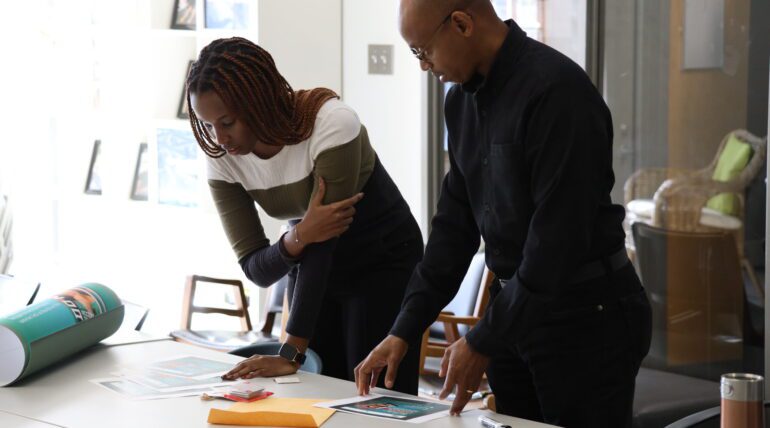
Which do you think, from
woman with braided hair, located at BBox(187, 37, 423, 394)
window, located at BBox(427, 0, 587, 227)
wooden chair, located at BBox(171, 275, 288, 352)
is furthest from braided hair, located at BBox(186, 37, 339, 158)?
wooden chair, located at BBox(171, 275, 288, 352)

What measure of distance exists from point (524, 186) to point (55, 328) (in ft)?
3.81

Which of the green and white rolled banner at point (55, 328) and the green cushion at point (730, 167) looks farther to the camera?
the green cushion at point (730, 167)

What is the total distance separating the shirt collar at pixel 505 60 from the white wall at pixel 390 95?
2527mm

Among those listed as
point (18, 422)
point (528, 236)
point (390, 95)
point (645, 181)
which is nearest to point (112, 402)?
point (18, 422)

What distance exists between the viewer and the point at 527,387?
2057 mm

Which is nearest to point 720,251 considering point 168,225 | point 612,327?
point 612,327

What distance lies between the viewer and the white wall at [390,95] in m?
4.56

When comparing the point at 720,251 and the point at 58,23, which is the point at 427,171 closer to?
the point at 720,251

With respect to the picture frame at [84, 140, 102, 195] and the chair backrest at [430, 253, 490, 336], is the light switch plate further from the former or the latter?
the picture frame at [84, 140, 102, 195]

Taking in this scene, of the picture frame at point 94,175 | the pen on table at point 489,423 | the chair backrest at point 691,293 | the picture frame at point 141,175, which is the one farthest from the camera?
the picture frame at point 94,175

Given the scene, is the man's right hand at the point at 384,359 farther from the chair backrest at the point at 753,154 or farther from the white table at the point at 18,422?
the chair backrest at the point at 753,154

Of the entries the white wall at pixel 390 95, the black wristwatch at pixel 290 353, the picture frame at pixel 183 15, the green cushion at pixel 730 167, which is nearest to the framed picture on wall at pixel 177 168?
the picture frame at pixel 183 15

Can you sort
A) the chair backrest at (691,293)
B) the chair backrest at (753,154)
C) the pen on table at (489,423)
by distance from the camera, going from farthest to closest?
the chair backrest at (691,293), the chair backrest at (753,154), the pen on table at (489,423)

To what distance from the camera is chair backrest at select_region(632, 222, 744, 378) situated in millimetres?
3506
